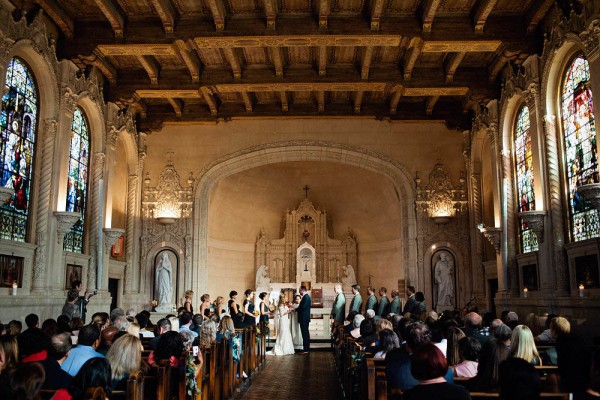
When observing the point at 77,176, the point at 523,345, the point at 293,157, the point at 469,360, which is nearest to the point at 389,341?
the point at 469,360

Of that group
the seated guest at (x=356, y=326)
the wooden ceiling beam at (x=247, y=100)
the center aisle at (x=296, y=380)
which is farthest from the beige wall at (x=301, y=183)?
the seated guest at (x=356, y=326)

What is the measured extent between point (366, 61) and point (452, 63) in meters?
2.13

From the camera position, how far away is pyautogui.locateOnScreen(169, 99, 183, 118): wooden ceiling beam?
Answer: 54.8 ft

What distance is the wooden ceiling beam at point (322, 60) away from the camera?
43.2 ft

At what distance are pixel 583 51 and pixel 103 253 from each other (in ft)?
37.3

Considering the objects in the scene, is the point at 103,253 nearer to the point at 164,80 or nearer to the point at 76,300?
the point at 76,300

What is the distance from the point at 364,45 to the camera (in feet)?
41.0

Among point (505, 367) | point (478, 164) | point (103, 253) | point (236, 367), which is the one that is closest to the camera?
point (505, 367)

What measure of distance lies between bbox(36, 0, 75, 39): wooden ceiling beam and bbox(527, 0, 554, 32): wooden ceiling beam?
958 cm

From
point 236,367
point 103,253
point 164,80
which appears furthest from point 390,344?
point 164,80

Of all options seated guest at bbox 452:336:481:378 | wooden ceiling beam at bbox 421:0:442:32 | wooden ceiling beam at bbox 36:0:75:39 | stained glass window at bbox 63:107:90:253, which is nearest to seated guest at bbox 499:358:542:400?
seated guest at bbox 452:336:481:378

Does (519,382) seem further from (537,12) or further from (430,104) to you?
(430,104)

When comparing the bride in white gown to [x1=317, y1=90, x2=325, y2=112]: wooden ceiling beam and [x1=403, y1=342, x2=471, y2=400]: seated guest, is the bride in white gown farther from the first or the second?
[x1=403, y1=342, x2=471, y2=400]: seated guest

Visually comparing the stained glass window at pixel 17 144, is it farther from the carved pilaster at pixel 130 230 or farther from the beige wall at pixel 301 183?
the beige wall at pixel 301 183
